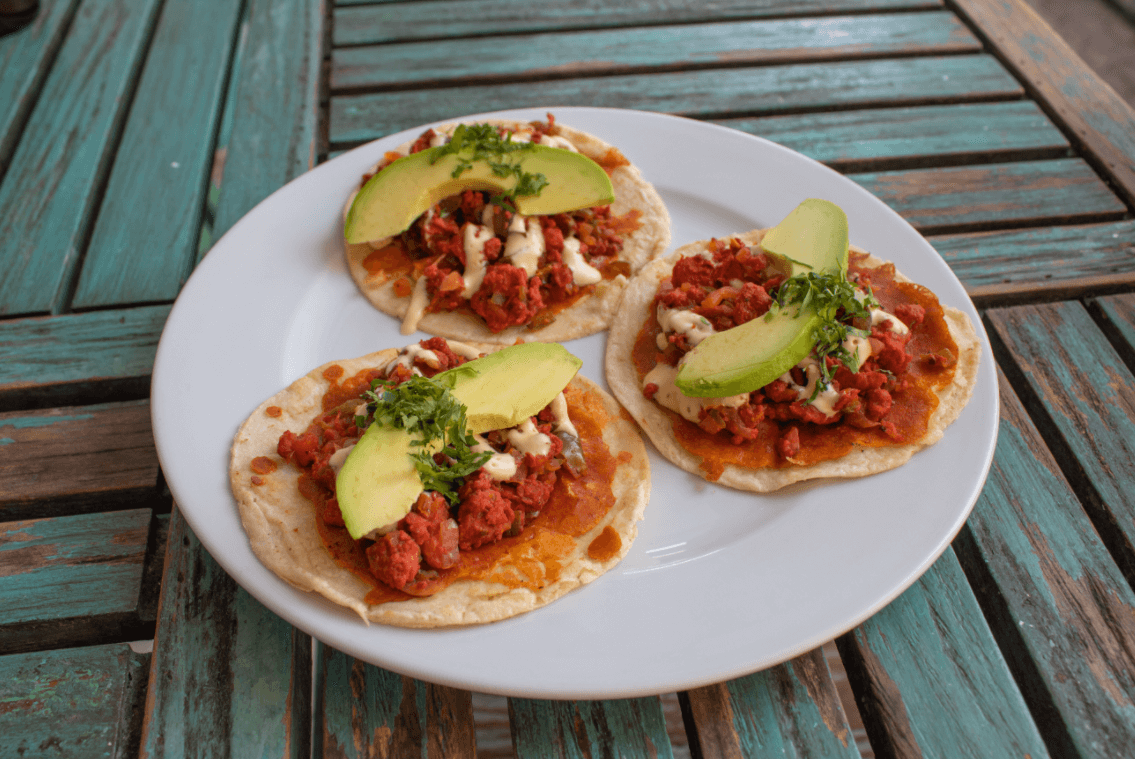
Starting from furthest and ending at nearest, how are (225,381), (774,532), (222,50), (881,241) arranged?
(222,50)
(881,241)
(225,381)
(774,532)

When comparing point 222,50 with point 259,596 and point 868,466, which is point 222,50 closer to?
point 259,596

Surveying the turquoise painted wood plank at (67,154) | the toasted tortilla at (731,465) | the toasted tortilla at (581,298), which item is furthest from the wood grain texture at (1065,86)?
the turquoise painted wood plank at (67,154)

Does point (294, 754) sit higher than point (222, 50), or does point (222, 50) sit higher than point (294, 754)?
point (222, 50)

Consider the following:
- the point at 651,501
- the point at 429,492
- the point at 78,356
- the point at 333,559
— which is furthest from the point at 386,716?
the point at 78,356

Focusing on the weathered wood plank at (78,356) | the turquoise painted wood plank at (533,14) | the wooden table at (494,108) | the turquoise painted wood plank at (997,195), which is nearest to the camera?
the wooden table at (494,108)

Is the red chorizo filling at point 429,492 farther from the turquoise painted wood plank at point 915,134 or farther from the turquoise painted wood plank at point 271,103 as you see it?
the turquoise painted wood plank at point 915,134

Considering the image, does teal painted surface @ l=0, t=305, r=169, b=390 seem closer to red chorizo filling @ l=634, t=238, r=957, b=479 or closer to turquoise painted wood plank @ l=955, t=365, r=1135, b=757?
red chorizo filling @ l=634, t=238, r=957, b=479

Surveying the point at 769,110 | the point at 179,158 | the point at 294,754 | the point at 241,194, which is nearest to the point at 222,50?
the point at 179,158
